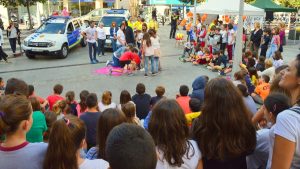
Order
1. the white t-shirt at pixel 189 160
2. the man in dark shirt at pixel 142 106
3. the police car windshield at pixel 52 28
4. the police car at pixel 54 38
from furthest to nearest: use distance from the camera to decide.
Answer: the police car windshield at pixel 52 28
the police car at pixel 54 38
the man in dark shirt at pixel 142 106
the white t-shirt at pixel 189 160

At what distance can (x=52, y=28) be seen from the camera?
53.2ft

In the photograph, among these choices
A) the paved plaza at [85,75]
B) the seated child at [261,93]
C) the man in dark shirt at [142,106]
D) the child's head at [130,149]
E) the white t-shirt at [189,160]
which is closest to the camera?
the child's head at [130,149]

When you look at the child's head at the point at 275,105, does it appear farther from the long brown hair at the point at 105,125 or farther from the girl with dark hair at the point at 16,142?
the girl with dark hair at the point at 16,142

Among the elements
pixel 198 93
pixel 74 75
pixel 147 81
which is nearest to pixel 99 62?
pixel 74 75

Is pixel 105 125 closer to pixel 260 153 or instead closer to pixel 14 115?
pixel 14 115

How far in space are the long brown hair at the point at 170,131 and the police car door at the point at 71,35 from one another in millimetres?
14266

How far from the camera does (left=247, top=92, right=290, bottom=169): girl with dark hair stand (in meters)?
2.84

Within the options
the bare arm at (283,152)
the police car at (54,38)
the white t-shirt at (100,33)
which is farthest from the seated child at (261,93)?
the police car at (54,38)

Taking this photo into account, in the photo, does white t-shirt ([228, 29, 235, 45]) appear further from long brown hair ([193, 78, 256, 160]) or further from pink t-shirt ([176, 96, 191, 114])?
long brown hair ([193, 78, 256, 160])

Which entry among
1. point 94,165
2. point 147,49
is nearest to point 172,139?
point 94,165

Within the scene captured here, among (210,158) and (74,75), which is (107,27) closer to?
(74,75)

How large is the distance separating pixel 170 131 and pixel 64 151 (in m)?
0.86

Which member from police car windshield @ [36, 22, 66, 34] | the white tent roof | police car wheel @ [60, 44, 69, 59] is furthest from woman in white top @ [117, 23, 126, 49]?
the white tent roof

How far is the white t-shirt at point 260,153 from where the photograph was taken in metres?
2.92
